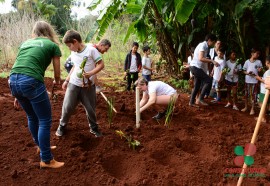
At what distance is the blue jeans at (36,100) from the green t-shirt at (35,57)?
6 cm

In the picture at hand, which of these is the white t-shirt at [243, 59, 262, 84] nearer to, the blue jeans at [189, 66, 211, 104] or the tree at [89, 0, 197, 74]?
the blue jeans at [189, 66, 211, 104]

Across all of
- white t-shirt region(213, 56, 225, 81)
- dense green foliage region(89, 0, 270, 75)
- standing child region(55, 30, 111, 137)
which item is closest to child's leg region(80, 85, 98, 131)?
standing child region(55, 30, 111, 137)

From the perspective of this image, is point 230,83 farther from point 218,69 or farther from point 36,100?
point 36,100

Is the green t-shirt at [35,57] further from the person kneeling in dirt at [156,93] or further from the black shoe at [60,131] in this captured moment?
the person kneeling in dirt at [156,93]

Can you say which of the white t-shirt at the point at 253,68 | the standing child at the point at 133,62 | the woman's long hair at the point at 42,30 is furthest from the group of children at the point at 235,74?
the woman's long hair at the point at 42,30

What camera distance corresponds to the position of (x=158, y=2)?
16.5 feet

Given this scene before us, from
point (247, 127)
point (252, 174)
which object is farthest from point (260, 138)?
point (252, 174)

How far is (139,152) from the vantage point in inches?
134

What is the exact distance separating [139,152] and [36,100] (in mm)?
1438

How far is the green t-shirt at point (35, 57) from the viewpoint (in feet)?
8.65

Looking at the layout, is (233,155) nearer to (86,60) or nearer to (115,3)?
(86,60)

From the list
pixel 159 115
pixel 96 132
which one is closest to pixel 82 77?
pixel 96 132

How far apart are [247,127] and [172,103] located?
130 centimetres

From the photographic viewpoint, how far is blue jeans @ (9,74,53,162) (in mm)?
2609
